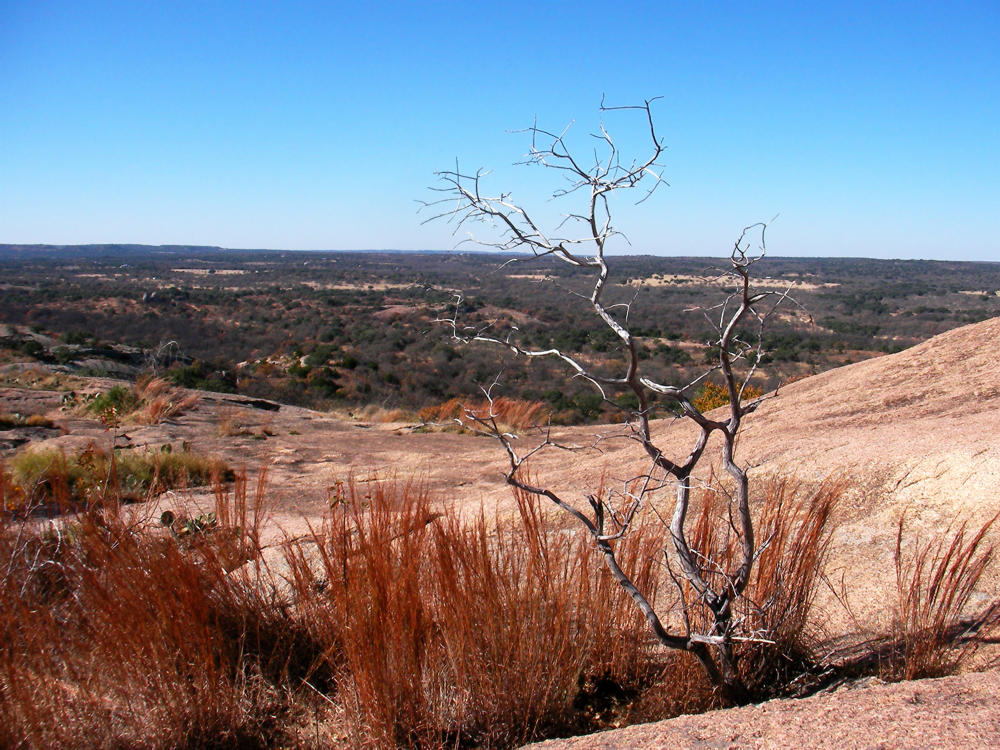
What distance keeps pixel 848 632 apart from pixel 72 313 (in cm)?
3687

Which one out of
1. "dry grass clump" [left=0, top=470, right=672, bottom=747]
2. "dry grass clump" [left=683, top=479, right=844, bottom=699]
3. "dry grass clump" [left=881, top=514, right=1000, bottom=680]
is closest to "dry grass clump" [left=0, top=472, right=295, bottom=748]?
"dry grass clump" [left=0, top=470, right=672, bottom=747]

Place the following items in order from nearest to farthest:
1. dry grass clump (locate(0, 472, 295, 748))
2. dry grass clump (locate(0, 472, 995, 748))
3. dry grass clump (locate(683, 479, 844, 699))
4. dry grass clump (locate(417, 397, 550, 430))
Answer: dry grass clump (locate(0, 472, 295, 748)), dry grass clump (locate(0, 472, 995, 748)), dry grass clump (locate(683, 479, 844, 699)), dry grass clump (locate(417, 397, 550, 430))

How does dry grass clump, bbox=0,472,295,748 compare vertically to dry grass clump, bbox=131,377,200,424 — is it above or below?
above

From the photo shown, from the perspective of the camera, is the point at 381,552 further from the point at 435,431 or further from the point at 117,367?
the point at 117,367

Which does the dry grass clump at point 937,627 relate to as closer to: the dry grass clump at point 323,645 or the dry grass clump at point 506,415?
the dry grass clump at point 323,645

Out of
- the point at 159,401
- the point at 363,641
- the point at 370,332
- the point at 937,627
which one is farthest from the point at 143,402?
the point at 370,332

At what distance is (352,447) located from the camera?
11055mm

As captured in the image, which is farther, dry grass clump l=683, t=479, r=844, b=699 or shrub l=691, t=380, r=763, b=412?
shrub l=691, t=380, r=763, b=412

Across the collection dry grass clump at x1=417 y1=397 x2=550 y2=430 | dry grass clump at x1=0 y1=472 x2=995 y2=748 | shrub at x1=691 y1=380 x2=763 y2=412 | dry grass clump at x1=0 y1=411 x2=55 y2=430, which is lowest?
dry grass clump at x1=417 y1=397 x2=550 y2=430

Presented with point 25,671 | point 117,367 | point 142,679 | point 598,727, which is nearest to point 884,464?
point 598,727

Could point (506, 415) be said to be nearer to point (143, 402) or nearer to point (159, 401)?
point (159, 401)

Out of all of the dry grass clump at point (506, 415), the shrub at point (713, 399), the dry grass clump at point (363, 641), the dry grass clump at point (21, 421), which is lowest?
the dry grass clump at point (506, 415)

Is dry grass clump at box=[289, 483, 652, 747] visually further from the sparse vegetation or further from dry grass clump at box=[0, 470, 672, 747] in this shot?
the sparse vegetation

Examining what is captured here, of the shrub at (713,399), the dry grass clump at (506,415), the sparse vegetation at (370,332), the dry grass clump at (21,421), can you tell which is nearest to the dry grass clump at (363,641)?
the sparse vegetation at (370,332)
